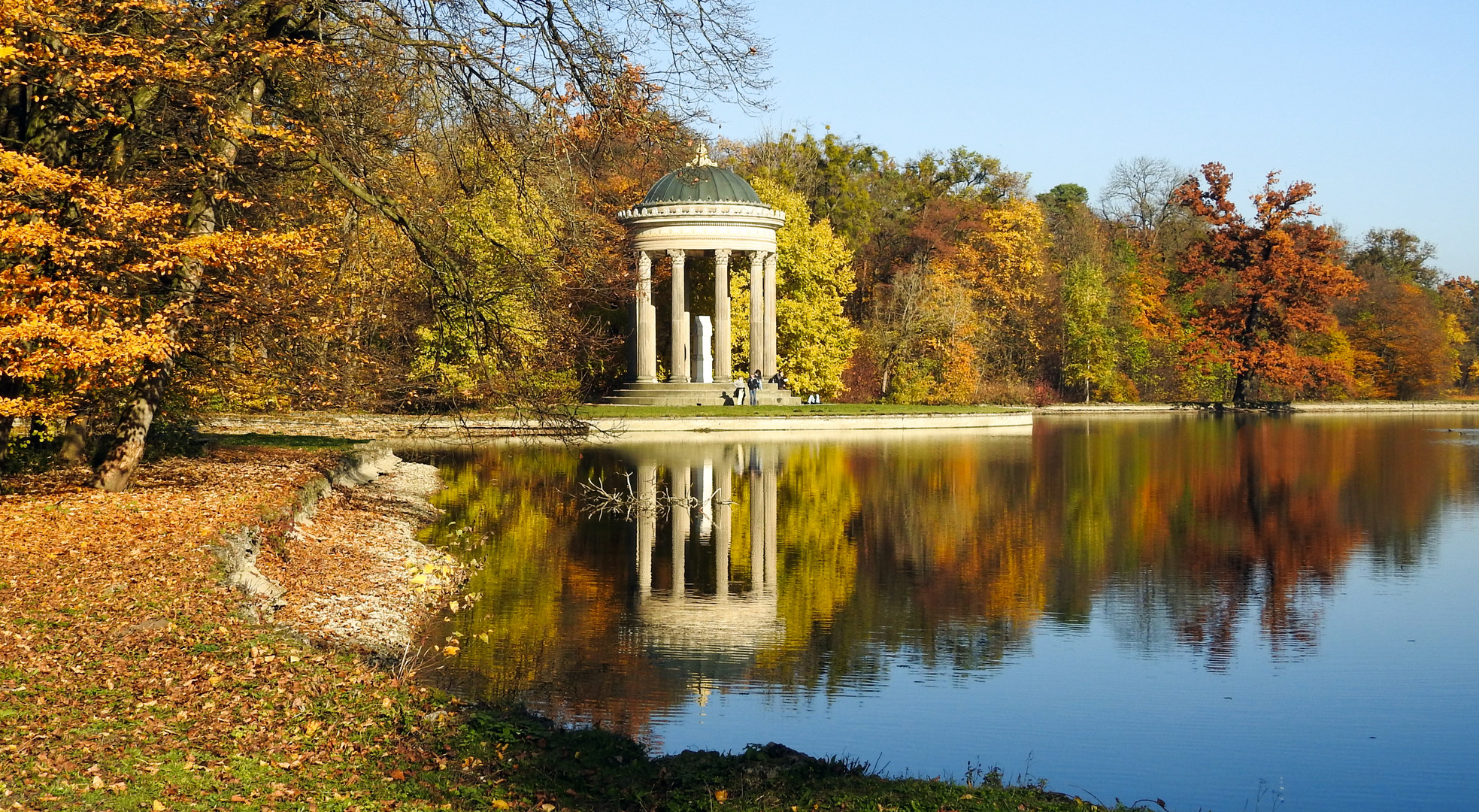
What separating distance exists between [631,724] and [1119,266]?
224ft

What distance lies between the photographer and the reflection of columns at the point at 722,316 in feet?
170

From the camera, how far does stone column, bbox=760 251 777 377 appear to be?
5300 centimetres

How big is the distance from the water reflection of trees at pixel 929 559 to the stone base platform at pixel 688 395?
1371 cm

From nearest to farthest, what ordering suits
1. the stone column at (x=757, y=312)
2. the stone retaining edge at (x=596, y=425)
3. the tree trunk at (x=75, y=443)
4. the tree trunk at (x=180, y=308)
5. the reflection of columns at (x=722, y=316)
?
the tree trunk at (x=180, y=308), the tree trunk at (x=75, y=443), the stone retaining edge at (x=596, y=425), the reflection of columns at (x=722, y=316), the stone column at (x=757, y=312)

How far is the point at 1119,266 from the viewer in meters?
74.2

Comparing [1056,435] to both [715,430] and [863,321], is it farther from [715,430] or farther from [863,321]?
[863,321]

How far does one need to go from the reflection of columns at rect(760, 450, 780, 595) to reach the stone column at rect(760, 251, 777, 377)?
18722 mm

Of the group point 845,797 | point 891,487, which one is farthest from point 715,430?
point 845,797

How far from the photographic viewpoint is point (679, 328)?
53.2 m

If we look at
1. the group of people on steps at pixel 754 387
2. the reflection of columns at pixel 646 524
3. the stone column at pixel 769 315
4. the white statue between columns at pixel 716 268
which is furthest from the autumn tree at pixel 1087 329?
the reflection of columns at pixel 646 524

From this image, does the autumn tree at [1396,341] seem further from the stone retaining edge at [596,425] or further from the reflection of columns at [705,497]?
the reflection of columns at [705,497]

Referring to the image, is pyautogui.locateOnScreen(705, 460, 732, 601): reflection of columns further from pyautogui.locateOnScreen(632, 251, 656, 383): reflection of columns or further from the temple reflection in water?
pyautogui.locateOnScreen(632, 251, 656, 383): reflection of columns

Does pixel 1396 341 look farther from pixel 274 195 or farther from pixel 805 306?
pixel 274 195

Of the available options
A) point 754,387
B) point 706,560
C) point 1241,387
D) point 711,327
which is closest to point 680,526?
point 706,560
